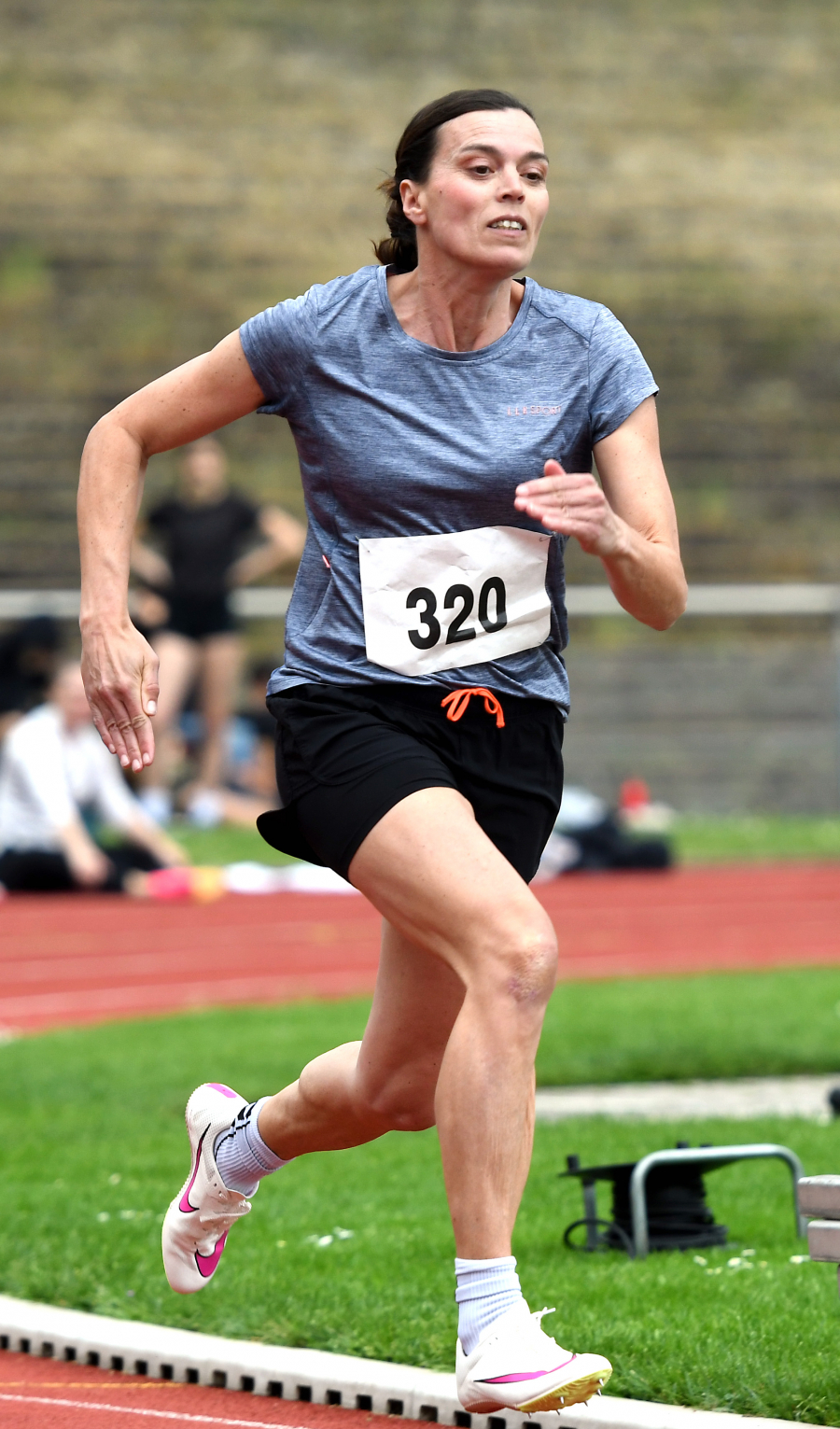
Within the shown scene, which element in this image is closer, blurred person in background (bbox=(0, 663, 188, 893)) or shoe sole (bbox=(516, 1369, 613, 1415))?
shoe sole (bbox=(516, 1369, 613, 1415))

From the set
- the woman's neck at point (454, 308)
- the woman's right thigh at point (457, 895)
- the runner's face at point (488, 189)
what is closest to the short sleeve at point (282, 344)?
the woman's neck at point (454, 308)

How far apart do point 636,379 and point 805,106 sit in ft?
80.6

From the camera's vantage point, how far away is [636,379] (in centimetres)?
391

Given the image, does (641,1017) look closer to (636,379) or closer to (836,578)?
(636,379)

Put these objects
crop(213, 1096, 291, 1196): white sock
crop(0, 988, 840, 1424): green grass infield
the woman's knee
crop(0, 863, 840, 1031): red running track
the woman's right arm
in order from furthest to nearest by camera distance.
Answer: crop(0, 863, 840, 1031): red running track → crop(213, 1096, 291, 1196): white sock → crop(0, 988, 840, 1424): green grass infield → the woman's right arm → the woman's knee

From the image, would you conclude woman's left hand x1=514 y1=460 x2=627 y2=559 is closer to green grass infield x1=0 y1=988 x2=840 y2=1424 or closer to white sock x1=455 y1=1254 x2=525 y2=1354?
white sock x1=455 y1=1254 x2=525 y2=1354

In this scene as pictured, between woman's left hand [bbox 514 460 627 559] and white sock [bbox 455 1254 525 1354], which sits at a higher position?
woman's left hand [bbox 514 460 627 559]

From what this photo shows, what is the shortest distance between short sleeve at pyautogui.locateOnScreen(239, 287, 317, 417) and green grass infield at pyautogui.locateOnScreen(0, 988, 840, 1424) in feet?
6.11

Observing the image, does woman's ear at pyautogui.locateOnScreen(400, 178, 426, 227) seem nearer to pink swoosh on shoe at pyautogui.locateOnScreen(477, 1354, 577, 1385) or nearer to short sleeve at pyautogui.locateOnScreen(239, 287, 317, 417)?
short sleeve at pyautogui.locateOnScreen(239, 287, 317, 417)

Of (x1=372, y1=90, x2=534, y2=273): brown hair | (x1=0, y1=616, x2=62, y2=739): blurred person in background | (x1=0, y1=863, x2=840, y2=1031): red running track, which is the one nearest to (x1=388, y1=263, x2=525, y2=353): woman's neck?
(x1=372, y1=90, x2=534, y2=273): brown hair

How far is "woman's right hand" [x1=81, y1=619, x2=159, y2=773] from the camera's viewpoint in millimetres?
3811

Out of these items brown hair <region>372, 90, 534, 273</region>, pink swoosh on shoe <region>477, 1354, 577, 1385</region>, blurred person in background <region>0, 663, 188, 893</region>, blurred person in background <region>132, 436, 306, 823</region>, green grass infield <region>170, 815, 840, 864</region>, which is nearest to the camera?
pink swoosh on shoe <region>477, 1354, 577, 1385</region>

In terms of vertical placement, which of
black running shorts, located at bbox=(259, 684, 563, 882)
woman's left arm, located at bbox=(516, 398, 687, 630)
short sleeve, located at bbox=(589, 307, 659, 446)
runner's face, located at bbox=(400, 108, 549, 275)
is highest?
runner's face, located at bbox=(400, 108, 549, 275)

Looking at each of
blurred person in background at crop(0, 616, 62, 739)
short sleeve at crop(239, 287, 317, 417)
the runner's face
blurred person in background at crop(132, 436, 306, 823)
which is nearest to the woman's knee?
short sleeve at crop(239, 287, 317, 417)
